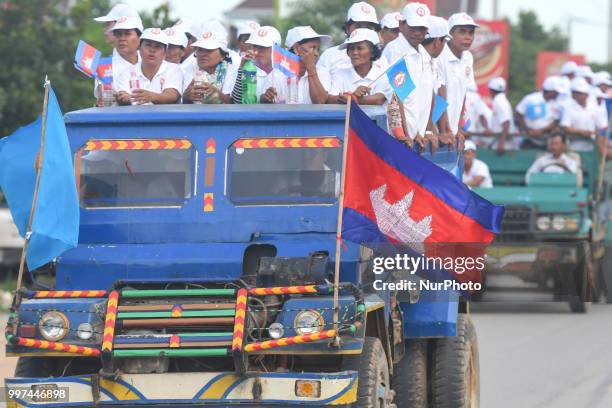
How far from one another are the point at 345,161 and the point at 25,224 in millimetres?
2148

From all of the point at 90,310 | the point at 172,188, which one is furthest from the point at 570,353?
the point at 90,310

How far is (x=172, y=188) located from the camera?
32.3ft

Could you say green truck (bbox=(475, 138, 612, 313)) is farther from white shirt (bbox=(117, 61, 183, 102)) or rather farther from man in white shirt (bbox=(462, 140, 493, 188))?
white shirt (bbox=(117, 61, 183, 102))

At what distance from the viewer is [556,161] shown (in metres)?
21.0

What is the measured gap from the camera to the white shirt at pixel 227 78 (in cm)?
1163

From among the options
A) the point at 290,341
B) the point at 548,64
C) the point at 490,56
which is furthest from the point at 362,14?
the point at 548,64

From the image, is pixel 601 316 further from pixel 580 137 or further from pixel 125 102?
Result: pixel 125 102

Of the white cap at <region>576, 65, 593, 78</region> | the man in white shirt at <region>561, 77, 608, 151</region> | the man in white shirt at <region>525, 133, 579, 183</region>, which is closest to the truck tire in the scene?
the man in white shirt at <region>525, 133, 579, 183</region>

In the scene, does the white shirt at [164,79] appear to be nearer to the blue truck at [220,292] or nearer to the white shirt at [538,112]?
the blue truck at [220,292]

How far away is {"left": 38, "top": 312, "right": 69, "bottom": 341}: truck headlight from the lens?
855 centimetres

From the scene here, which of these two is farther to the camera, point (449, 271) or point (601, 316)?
point (601, 316)

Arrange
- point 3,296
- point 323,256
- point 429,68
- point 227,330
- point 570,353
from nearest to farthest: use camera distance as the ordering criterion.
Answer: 1. point 227,330
2. point 323,256
3. point 429,68
4. point 570,353
5. point 3,296

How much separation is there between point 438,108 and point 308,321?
13.0 feet

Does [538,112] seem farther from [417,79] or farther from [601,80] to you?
[417,79]
